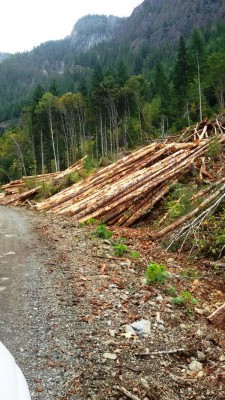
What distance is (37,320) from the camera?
4.70 meters

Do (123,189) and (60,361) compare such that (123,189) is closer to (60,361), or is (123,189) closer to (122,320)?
(122,320)

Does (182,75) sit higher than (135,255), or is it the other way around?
(182,75)

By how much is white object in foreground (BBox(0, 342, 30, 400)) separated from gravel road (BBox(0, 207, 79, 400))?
55.9 inches

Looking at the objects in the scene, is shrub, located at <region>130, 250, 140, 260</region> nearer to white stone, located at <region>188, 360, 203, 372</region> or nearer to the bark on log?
the bark on log

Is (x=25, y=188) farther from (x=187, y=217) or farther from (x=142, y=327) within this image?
(x=142, y=327)

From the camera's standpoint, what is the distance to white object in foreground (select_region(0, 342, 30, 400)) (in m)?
1.78

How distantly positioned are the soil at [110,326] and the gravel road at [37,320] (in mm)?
12

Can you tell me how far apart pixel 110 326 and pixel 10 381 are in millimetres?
2814

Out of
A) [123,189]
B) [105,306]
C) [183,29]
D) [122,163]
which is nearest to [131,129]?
[122,163]

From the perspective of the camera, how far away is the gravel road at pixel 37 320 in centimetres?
355

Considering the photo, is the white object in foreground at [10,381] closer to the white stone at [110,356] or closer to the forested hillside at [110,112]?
the white stone at [110,356]

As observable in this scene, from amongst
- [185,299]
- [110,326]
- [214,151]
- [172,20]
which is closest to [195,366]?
[110,326]

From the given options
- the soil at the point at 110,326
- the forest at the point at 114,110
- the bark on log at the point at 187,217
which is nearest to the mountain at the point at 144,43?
the forest at the point at 114,110

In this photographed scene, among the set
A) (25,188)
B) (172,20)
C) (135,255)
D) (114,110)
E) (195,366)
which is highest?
(172,20)
